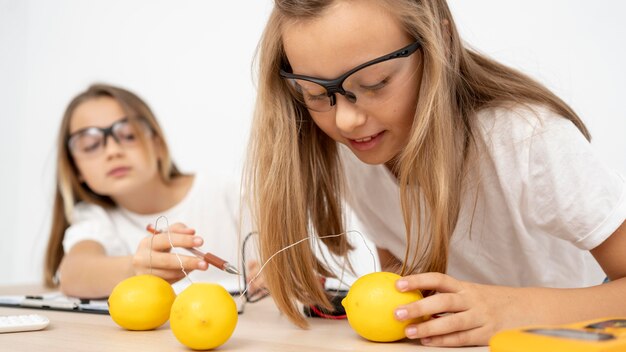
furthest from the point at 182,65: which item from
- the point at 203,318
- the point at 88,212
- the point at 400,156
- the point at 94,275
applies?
the point at 203,318

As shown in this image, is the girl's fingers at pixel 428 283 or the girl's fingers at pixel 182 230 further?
the girl's fingers at pixel 182 230

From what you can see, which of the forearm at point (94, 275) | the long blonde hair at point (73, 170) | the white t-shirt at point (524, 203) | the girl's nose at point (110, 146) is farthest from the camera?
the long blonde hair at point (73, 170)

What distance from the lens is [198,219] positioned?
2.32 metres

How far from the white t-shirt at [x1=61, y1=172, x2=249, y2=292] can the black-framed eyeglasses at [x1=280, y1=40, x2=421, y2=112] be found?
107 cm

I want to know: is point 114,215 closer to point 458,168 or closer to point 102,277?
point 102,277

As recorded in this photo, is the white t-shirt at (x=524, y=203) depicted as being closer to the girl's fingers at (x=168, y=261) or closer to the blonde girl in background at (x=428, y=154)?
the blonde girl in background at (x=428, y=154)

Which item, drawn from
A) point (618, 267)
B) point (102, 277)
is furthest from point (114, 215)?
point (618, 267)

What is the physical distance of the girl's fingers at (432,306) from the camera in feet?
2.93

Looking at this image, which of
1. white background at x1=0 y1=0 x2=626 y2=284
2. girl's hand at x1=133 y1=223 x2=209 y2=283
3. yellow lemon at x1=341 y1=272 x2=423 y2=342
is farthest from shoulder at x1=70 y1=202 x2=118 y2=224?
yellow lemon at x1=341 y1=272 x2=423 y2=342

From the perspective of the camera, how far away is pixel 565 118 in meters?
1.15

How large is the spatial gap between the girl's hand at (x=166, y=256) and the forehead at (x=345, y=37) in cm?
39

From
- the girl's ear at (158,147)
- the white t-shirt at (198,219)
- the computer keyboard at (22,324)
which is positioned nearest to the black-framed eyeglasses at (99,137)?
the girl's ear at (158,147)

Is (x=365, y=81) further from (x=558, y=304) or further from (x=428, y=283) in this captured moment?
(x=558, y=304)

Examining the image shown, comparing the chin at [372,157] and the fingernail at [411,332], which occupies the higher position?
the chin at [372,157]
